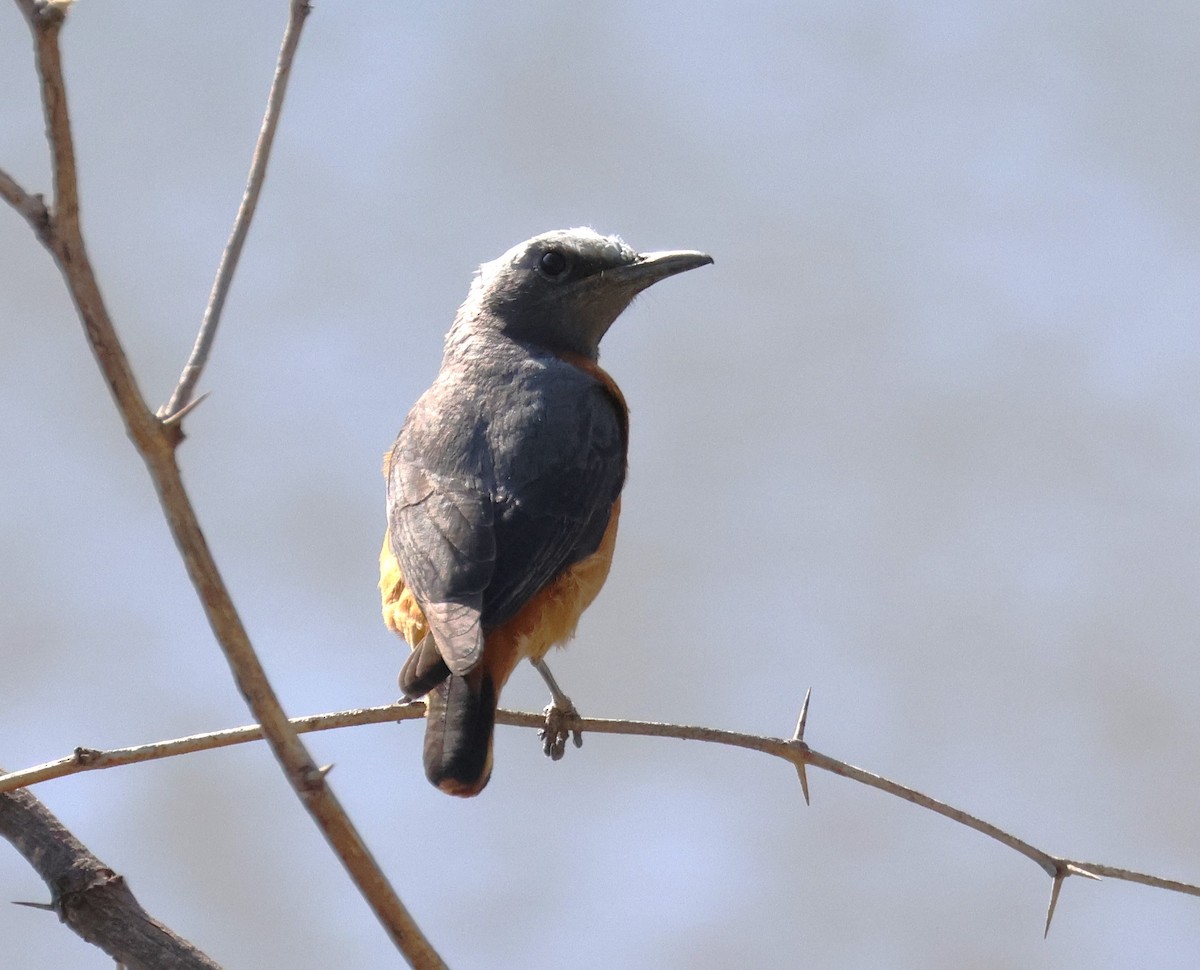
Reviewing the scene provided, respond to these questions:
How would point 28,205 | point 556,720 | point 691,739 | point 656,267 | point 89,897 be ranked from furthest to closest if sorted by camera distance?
point 656,267, point 556,720, point 691,739, point 89,897, point 28,205

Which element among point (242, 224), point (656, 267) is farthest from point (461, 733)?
point (656, 267)

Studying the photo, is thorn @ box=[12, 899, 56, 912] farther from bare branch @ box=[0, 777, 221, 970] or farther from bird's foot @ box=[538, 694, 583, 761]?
bird's foot @ box=[538, 694, 583, 761]

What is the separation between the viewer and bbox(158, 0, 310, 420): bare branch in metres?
2.06

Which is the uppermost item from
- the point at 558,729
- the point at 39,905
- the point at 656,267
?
the point at 656,267

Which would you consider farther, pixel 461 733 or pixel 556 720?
pixel 556 720

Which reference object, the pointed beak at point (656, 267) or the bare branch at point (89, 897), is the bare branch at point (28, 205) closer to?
the bare branch at point (89, 897)

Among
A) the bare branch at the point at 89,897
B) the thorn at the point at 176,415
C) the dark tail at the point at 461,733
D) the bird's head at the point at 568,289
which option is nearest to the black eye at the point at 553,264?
the bird's head at the point at 568,289

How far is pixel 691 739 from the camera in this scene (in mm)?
3287

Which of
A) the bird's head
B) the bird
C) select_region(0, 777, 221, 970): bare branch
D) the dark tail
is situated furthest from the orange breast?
select_region(0, 777, 221, 970): bare branch

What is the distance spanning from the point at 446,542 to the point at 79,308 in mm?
2325

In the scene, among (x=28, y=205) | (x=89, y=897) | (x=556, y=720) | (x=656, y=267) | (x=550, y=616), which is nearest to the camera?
(x=28, y=205)

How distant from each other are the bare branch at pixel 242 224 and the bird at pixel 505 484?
60.1 inches

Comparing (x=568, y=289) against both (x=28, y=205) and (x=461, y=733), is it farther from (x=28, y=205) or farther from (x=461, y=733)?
(x=28, y=205)

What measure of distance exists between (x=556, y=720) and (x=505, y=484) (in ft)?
2.87
